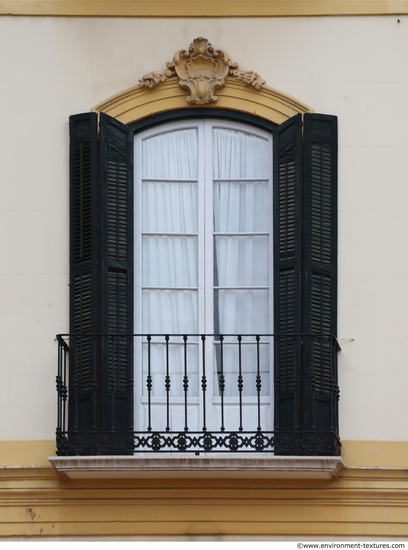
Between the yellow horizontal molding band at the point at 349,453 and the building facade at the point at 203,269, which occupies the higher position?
the building facade at the point at 203,269

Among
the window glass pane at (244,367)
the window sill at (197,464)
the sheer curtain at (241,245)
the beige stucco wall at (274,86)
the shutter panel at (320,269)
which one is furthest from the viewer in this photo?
the sheer curtain at (241,245)

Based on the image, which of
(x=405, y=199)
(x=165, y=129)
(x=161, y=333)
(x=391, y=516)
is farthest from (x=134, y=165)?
(x=391, y=516)

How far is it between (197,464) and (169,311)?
1597mm

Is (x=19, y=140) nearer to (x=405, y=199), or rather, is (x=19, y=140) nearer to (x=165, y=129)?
(x=165, y=129)

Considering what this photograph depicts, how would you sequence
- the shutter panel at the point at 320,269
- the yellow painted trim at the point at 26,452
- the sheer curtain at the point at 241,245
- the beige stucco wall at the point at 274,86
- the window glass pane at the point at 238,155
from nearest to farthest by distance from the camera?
the shutter panel at the point at 320,269, the yellow painted trim at the point at 26,452, the beige stucco wall at the point at 274,86, the sheer curtain at the point at 241,245, the window glass pane at the point at 238,155

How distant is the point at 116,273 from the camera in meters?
11.6

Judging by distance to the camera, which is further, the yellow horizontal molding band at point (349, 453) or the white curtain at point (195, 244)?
the white curtain at point (195, 244)

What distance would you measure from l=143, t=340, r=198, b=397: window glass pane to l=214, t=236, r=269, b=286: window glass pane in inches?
27.9

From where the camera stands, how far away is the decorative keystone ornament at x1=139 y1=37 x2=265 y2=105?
12.0m

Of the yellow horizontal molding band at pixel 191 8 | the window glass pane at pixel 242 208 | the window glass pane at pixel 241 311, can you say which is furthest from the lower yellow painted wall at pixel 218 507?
the yellow horizontal molding band at pixel 191 8

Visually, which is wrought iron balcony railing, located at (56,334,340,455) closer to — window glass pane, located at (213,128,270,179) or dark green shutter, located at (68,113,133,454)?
dark green shutter, located at (68,113,133,454)

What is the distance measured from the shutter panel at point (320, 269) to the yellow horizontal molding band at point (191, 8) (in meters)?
1.04

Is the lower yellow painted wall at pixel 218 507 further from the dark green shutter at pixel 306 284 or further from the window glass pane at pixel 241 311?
the window glass pane at pixel 241 311

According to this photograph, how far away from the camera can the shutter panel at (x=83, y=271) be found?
11289mm
